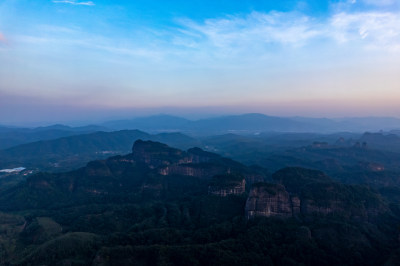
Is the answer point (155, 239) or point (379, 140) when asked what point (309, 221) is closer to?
point (155, 239)

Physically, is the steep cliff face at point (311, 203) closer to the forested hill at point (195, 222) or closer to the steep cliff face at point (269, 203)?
the steep cliff face at point (269, 203)

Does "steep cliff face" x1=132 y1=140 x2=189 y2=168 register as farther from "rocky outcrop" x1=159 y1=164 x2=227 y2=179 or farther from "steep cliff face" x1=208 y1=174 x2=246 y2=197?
"steep cliff face" x1=208 y1=174 x2=246 y2=197

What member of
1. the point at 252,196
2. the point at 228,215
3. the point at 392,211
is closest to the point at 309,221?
the point at 252,196

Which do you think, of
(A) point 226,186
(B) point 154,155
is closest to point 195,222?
(A) point 226,186

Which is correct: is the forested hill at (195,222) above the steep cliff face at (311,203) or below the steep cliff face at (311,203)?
below

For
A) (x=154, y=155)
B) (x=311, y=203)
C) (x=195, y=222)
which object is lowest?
(x=195, y=222)

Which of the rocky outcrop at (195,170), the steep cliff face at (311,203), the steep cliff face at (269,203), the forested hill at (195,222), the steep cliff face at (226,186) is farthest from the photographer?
the rocky outcrop at (195,170)

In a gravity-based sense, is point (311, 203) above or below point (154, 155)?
below

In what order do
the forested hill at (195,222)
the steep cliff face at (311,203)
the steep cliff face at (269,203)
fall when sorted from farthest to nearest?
the steep cliff face at (311,203) < the steep cliff face at (269,203) < the forested hill at (195,222)

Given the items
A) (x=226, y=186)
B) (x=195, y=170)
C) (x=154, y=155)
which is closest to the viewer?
(x=226, y=186)

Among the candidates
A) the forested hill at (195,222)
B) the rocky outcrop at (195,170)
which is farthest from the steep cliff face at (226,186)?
the rocky outcrop at (195,170)

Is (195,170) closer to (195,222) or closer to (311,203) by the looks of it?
(195,222)
